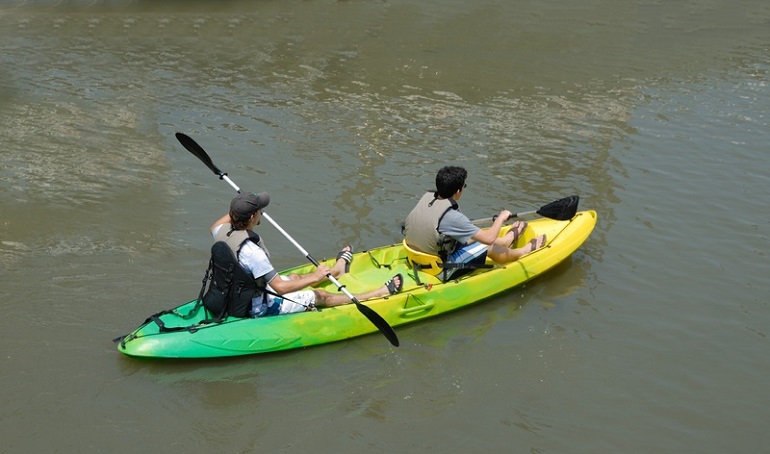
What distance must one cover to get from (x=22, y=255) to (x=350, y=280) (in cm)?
333

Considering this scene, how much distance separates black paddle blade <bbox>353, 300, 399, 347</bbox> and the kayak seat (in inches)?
41.9

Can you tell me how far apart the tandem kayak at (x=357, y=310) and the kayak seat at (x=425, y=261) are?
0.7 inches

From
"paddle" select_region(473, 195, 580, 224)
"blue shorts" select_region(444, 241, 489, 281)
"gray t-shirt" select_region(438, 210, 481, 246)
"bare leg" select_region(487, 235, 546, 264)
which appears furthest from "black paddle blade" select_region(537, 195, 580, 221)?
"gray t-shirt" select_region(438, 210, 481, 246)

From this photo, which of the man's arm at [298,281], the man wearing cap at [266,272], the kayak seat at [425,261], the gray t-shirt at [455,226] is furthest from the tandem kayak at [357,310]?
the gray t-shirt at [455,226]

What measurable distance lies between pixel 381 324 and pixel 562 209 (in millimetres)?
2718

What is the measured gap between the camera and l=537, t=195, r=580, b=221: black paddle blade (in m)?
9.05

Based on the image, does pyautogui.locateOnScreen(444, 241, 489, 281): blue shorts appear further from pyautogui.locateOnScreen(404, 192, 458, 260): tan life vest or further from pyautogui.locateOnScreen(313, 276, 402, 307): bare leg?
pyautogui.locateOnScreen(313, 276, 402, 307): bare leg

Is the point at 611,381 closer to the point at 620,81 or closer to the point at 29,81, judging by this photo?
the point at 620,81

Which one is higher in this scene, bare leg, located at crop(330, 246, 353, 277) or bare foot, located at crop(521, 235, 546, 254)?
bare foot, located at crop(521, 235, 546, 254)

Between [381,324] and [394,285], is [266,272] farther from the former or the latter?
[394,285]

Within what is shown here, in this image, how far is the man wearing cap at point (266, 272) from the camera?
711cm

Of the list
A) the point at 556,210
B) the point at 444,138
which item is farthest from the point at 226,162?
the point at 556,210

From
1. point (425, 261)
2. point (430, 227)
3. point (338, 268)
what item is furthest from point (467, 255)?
point (338, 268)

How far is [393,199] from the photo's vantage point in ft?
34.8
